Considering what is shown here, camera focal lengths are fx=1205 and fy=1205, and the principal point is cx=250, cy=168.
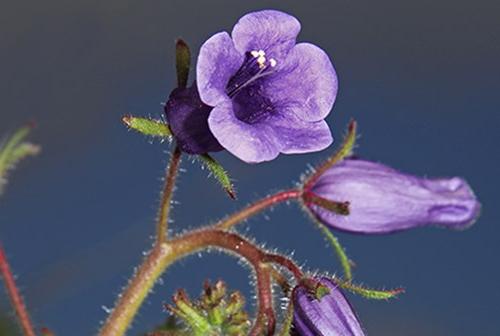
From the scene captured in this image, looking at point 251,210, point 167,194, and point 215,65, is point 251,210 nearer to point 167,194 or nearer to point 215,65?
point 167,194

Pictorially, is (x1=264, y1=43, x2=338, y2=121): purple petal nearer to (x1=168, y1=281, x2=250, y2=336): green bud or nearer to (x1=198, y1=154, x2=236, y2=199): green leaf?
(x1=198, y1=154, x2=236, y2=199): green leaf

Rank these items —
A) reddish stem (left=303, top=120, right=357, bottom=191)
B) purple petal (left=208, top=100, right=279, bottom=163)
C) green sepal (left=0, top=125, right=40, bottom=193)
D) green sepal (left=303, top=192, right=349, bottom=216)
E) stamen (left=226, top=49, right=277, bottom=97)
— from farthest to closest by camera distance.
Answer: green sepal (left=0, top=125, right=40, bottom=193), reddish stem (left=303, top=120, right=357, bottom=191), green sepal (left=303, top=192, right=349, bottom=216), stamen (left=226, top=49, right=277, bottom=97), purple petal (left=208, top=100, right=279, bottom=163)

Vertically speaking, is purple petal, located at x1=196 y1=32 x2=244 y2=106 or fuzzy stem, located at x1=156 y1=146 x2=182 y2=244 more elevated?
purple petal, located at x1=196 y1=32 x2=244 y2=106

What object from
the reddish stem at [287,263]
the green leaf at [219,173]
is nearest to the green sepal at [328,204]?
the reddish stem at [287,263]

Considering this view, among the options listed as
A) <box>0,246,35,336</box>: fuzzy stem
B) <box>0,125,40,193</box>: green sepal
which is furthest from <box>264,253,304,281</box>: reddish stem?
<box>0,125,40,193</box>: green sepal

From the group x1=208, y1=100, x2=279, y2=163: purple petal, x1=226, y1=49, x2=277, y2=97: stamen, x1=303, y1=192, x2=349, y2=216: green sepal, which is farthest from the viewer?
x1=303, y1=192, x2=349, y2=216: green sepal

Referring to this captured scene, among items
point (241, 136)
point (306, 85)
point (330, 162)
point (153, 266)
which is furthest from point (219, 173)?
point (330, 162)

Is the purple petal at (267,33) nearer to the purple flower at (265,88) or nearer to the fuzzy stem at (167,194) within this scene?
the purple flower at (265,88)
